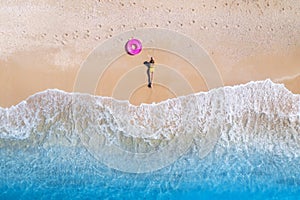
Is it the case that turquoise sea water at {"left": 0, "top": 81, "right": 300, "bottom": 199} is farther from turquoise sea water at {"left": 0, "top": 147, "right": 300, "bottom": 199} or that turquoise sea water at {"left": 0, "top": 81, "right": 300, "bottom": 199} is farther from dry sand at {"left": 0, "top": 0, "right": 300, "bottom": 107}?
dry sand at {"left": 0, "top": 0, "right": 300, "bottom": 107}

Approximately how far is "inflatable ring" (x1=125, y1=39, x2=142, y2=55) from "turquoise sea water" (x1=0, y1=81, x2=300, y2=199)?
1.32 metres

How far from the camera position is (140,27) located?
9.02m

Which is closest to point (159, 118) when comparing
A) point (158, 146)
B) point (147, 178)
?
point (158, 146)

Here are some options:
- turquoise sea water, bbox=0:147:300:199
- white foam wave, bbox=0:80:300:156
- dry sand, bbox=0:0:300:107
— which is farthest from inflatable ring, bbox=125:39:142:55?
turquoise sea water, bbox=0:147:300:199

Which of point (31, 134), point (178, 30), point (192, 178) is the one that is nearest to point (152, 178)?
point (192, 178)

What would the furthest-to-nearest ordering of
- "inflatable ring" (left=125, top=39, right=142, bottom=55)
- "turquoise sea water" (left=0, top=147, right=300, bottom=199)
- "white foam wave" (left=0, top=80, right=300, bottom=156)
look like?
"inflatable ring" (left=125, top=39, right=142, bottom=55) < "white foam wave" (left=0, top=80, right=300, bottom=156) < "turquoise sea water" (left=0, top=147, right=300, bottom=199)

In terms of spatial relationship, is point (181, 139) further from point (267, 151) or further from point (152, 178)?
point (267, 151)

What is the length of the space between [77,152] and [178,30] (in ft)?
12.8

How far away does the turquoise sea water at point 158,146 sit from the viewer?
828 cm

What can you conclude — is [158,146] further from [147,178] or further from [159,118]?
[147,178]

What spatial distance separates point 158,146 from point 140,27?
299cm

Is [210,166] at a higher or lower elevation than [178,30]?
lower

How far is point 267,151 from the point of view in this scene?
8688 mm

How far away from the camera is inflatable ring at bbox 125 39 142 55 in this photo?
8938mm
